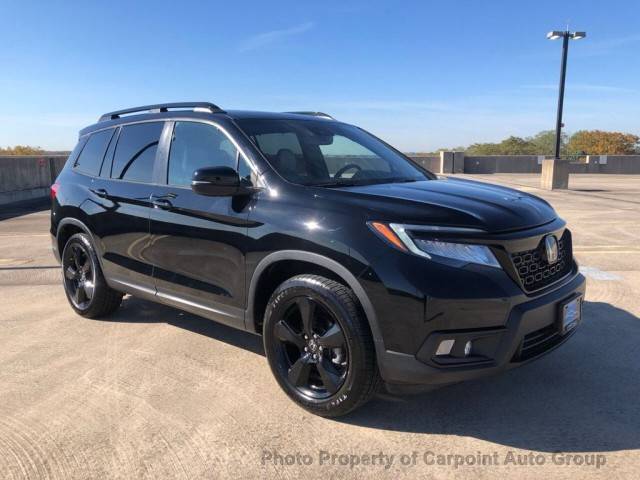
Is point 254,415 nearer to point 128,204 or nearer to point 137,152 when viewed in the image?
point 128,204

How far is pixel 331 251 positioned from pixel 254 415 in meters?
1.08

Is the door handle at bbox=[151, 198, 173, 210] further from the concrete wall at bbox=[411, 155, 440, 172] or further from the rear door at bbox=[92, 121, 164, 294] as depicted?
the concrete wall at bbox=[411, 155, 440, 172]

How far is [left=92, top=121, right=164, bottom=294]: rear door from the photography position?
13.6 ft

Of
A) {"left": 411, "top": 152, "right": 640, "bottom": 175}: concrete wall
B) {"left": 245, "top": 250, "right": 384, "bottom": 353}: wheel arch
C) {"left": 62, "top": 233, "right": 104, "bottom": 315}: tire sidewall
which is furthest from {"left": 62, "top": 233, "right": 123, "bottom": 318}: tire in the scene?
{"left": 411, "top": 152, "right": 640, "bottom": 175}: concrete wall

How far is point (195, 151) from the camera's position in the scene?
3873 millimetres

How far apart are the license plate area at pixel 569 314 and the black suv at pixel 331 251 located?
0.7 inches

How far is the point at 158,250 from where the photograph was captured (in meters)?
3.99

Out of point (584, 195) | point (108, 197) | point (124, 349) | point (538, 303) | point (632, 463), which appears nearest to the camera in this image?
point (632, 463)

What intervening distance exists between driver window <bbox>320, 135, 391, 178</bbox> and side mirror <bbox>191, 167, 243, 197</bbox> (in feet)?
2.36

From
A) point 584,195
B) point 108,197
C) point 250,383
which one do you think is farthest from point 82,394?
point 584,195

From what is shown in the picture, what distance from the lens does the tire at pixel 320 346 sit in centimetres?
283

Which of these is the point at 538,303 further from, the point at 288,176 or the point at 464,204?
the point at 288,176

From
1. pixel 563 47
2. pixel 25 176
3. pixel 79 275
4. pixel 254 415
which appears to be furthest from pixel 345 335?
pixel 563 47

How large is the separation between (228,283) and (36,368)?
161 centimetres
